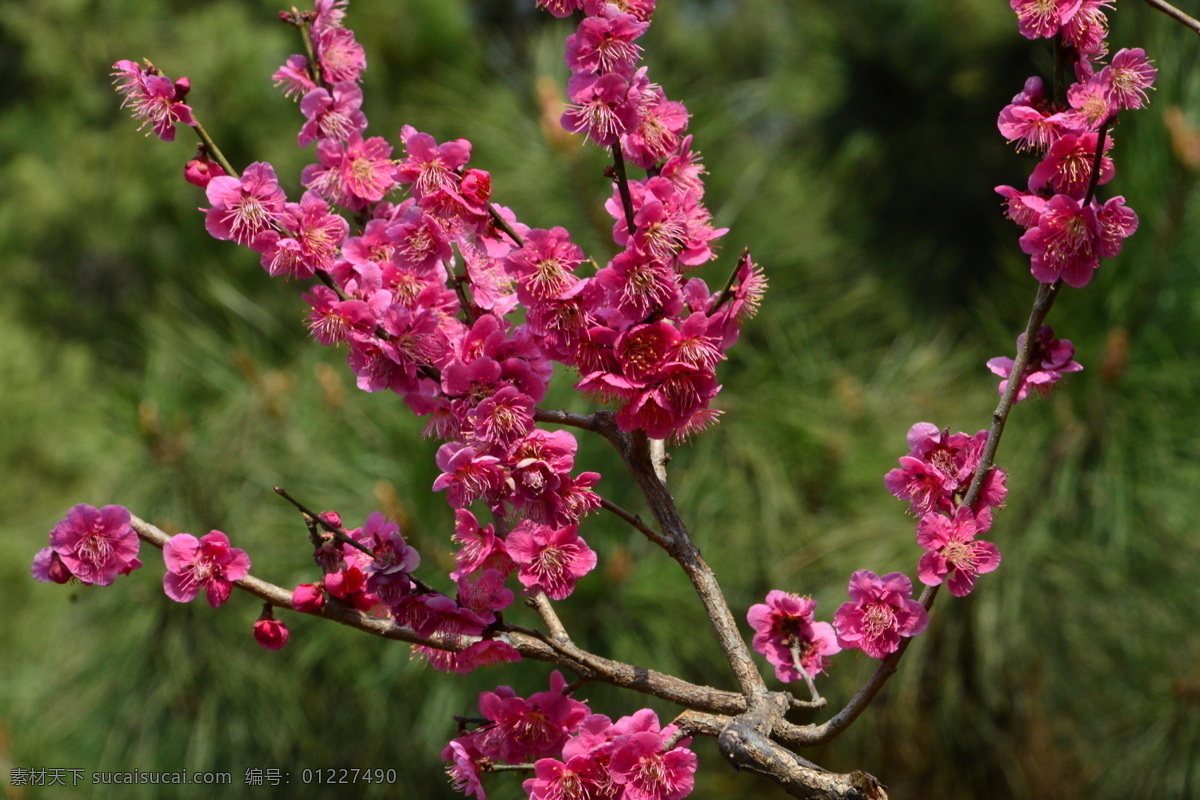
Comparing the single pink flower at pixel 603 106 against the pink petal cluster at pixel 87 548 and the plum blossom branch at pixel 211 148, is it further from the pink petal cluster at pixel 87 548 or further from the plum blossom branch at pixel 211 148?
the pink petal cluster at pixel 87 548

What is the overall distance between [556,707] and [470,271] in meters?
0.26

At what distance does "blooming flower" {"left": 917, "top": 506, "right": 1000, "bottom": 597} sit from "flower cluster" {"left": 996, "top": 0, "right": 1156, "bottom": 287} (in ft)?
0.46

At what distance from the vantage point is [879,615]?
598mm

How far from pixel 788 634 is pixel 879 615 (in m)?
0.09

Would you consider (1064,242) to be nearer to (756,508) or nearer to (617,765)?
(617,765)

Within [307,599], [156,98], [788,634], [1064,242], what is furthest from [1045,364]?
[156,98]

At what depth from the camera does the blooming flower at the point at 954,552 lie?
1.91 ft

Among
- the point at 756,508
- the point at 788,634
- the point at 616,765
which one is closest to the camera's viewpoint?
the point at 616,765

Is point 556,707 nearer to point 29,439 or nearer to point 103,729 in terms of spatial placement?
point 103,729

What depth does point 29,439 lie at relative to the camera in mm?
3256

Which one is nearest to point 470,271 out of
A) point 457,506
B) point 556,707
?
point 457,506

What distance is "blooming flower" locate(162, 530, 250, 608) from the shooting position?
0.62 meters

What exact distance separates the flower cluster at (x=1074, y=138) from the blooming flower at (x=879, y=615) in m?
0.19

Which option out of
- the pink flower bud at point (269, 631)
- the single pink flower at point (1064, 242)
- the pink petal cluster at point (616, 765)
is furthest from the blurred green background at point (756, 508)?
the single pink flower at point (1064, 242)
